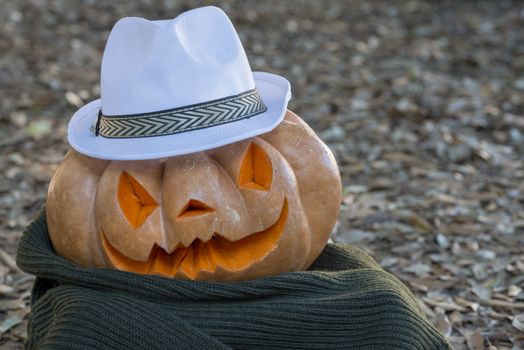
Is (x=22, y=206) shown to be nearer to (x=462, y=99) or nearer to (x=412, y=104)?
(x=412, y=104)

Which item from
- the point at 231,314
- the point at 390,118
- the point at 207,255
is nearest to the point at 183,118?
the point at 207,255

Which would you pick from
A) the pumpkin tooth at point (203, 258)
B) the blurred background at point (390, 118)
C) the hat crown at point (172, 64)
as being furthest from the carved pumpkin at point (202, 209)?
the blurred background at point (390, 118)

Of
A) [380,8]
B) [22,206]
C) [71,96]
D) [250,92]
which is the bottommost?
[380,8]

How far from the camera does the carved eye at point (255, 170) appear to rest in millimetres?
2590

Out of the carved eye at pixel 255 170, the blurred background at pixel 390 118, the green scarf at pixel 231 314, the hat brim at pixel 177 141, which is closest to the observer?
the green scarf at pixel 231 314

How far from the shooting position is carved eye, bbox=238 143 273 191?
2.59 metres

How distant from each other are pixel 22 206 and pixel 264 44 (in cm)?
464

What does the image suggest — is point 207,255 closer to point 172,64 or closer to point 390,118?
point 172,64

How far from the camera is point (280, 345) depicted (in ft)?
8.00

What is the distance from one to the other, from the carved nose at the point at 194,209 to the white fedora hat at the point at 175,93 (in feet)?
0.54

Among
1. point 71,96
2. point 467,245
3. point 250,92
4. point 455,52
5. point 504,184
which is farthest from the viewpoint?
point 455,52

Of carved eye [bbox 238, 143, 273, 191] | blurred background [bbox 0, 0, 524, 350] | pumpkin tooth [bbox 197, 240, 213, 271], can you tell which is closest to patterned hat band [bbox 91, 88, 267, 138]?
carved eye [bbox 238, 143, 273, 191]

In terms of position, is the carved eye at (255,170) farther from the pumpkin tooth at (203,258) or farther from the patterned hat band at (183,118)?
the pumpkin tooth at (203,258)

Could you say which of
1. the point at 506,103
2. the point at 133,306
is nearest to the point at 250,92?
the point at 133,306
